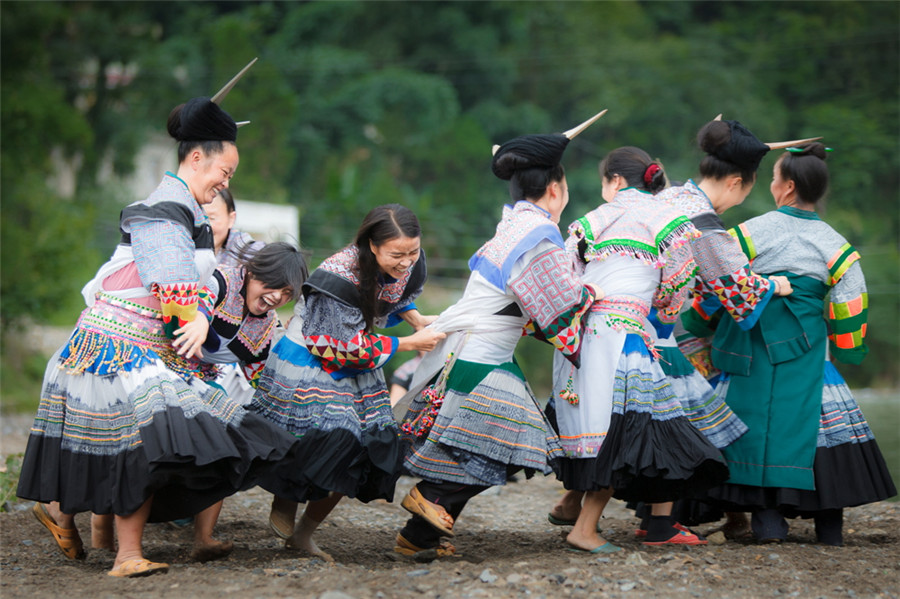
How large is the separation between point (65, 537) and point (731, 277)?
3239 millimetres

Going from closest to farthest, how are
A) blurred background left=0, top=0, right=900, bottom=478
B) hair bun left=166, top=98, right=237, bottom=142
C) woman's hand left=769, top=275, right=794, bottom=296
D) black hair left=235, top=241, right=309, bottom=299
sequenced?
hair bun left=166, top=98, right=237, bottom=142, black hair left=235, top=241, right=309, bottom=299, woman's hand left=769, top=275, right=794, bottom=296, blurred background left=0, top=0, right=900, bottom=478

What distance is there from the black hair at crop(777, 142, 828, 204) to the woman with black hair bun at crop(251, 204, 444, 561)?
196cm

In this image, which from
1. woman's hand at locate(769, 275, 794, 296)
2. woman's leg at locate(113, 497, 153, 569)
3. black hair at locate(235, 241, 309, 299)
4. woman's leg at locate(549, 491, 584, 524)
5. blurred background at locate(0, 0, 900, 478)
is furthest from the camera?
blurred background at locate(0, 0, 900, 478)

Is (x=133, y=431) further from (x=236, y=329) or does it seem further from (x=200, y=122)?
(x=200, y=122)

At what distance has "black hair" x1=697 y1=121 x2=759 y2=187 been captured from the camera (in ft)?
15.7

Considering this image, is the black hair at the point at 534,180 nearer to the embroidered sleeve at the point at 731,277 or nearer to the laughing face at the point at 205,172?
the embroidered sleeve at the point at 731,277

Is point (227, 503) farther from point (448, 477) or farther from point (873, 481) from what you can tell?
point (873, 481)

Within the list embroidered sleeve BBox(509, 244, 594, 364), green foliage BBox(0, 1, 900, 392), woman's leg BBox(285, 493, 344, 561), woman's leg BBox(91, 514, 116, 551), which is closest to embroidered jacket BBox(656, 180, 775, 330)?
embroidered sleeve BBox(509, 244, 594, 364)

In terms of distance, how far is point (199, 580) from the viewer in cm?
380

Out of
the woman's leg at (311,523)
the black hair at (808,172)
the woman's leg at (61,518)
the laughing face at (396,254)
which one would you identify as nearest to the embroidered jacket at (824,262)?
the black hair at (808,172)

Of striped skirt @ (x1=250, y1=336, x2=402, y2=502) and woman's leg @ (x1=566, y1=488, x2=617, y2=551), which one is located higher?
striped skirt @ (x1=250, y1=336, x2=402, y2=502)

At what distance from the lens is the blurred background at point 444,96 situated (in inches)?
985

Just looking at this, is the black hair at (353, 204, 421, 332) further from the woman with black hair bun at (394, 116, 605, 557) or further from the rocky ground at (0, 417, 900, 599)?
the rocky ground at (0, 417, 900, 599)

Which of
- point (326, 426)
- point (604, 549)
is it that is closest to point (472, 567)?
point (604, 549)
